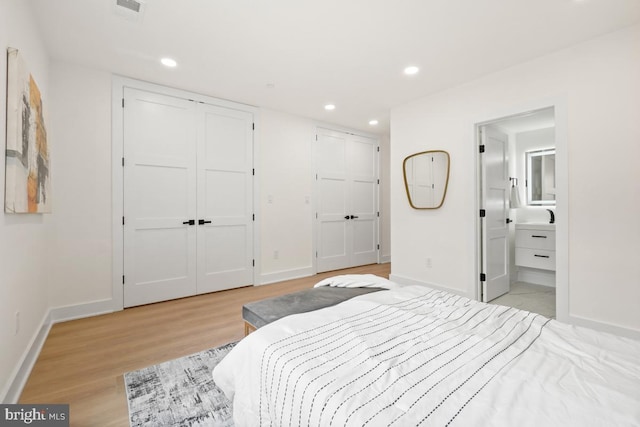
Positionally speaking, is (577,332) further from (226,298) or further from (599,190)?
(226,298)

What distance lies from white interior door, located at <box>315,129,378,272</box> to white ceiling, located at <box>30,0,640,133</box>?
5.20 feet

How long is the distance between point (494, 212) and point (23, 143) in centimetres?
425

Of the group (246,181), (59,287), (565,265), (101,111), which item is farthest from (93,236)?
(565,265)

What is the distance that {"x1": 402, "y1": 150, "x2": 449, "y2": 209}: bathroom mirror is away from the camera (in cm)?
Answer: 353

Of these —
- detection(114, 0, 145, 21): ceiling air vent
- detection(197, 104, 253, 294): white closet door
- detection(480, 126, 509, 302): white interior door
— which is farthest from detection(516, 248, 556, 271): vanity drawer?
detection(114, 0, 145, 21): ceiling air vent

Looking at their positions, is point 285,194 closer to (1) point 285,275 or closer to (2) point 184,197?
(1) point 285,275

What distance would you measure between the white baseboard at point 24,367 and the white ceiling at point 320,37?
244 centimetres

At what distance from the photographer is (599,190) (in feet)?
7.93

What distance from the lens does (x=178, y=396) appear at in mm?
1684

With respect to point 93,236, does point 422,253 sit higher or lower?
lower

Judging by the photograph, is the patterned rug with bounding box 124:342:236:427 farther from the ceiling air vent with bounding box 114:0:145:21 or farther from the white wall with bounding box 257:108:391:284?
the ceiling air vent with bounding box 114:0:145:21

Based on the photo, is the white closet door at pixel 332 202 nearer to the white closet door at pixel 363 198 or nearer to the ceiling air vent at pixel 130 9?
the white closet door at pixel 363 198

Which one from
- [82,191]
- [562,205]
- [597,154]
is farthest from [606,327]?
[82,191]

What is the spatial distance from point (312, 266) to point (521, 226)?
315cm
